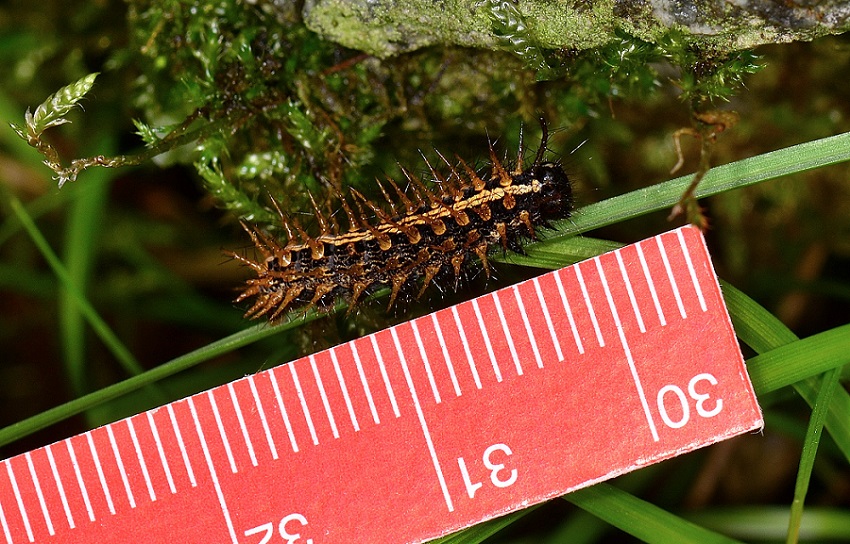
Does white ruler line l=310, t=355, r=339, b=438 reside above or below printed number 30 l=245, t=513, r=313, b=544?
above

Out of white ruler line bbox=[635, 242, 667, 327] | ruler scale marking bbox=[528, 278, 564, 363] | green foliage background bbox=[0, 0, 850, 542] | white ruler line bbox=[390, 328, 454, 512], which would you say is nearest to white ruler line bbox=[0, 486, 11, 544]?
green foliage background bbox=[0, 0, 850, 542]

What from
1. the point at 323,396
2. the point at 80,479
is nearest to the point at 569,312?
the point at 323,396

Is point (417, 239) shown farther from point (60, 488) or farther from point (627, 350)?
point (60, 488)

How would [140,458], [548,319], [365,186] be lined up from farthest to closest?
[365,186] → [140,458] → [548,319]

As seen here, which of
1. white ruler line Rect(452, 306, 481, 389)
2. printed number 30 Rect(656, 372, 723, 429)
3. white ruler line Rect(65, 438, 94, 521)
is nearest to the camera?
printed number 30 Rect(656, 372, 723, 429)

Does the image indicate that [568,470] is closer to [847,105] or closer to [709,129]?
[709,129]

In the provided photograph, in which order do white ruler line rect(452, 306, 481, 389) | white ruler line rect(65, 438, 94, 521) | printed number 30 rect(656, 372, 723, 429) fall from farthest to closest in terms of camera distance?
white ruler line rect(65, 438, 94, 521)
white ruler line rect(452, 306, 481, 389)
printed number 30 rect(656, 372, 723, 429)

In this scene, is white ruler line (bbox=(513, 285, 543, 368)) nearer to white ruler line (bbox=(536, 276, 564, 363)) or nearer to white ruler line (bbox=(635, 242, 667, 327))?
white ruler line (bbox=(536, 276, 564, 363))

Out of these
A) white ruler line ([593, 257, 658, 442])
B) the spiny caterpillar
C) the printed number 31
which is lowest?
the printed number 31
